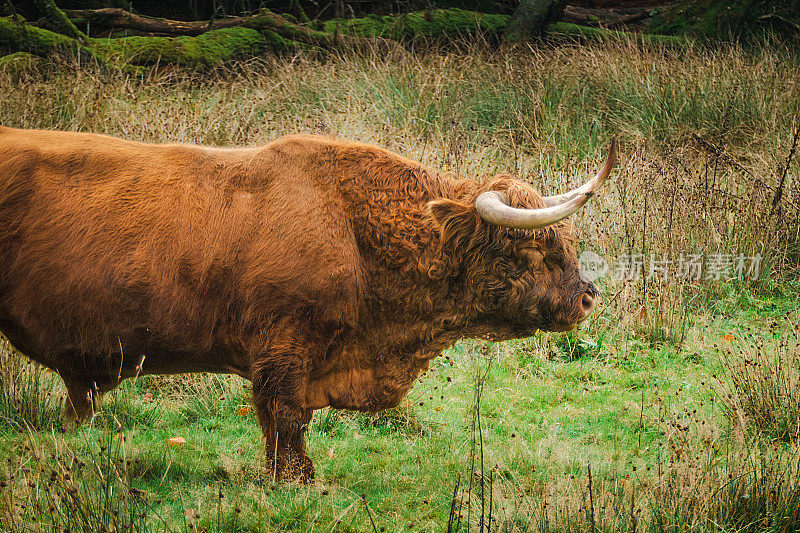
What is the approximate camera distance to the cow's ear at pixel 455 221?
12.6ft

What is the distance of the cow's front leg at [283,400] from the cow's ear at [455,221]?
2.79ft

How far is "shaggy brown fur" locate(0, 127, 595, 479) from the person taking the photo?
3.73 metres

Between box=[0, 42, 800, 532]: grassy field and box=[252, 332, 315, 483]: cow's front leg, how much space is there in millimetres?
153

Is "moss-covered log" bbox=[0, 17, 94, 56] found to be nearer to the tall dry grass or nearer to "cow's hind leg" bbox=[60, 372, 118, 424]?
the tall dry grass

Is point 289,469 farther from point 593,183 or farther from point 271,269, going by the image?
point 593,183

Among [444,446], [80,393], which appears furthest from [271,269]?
[444,446]

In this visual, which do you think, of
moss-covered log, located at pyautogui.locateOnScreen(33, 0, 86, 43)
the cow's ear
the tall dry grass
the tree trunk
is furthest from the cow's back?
the tree trunk

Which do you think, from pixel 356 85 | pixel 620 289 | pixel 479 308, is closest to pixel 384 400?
pixel 479 308

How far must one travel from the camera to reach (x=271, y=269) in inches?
145

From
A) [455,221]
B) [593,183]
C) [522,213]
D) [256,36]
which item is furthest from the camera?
[256,36]

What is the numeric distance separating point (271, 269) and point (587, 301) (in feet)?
5.21

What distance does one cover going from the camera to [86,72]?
385 inches

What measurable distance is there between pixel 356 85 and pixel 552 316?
24.6ft

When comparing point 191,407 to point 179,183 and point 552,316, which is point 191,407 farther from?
point 552,316
